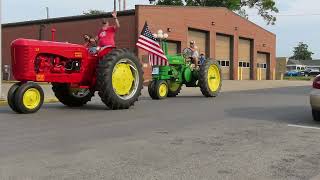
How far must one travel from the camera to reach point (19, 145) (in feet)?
25.0

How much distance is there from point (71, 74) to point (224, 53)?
116 feet

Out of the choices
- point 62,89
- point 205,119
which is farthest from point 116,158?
point 62,89

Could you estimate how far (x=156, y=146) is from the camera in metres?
7.64

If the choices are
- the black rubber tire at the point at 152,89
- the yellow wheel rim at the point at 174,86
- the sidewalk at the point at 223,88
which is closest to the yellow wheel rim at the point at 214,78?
the yellow wheel rim at the point at 174,86

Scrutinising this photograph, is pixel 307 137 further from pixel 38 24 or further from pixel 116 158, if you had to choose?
pixel 38 24

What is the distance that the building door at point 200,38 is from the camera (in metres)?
41.7

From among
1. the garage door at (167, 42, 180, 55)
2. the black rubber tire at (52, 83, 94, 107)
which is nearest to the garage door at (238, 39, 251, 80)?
the garage door at (167, 42, 180, 55)

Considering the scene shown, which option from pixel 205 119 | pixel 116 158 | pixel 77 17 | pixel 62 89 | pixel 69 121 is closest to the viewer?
pixel 116 158

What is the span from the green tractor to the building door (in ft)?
73.7

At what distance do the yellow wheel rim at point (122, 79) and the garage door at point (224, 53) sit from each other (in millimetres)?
32851

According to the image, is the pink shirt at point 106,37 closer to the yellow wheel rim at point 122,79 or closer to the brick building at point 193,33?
the yellow wheel rim at point 122,79

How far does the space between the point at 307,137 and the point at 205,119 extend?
2.81m

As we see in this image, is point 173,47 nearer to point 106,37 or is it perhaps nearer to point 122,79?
point 106,37

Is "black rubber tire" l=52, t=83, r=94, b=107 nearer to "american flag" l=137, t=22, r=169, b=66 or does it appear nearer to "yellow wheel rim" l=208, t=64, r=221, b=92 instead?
"american flag" l=137, t=22, r=169, b=66
